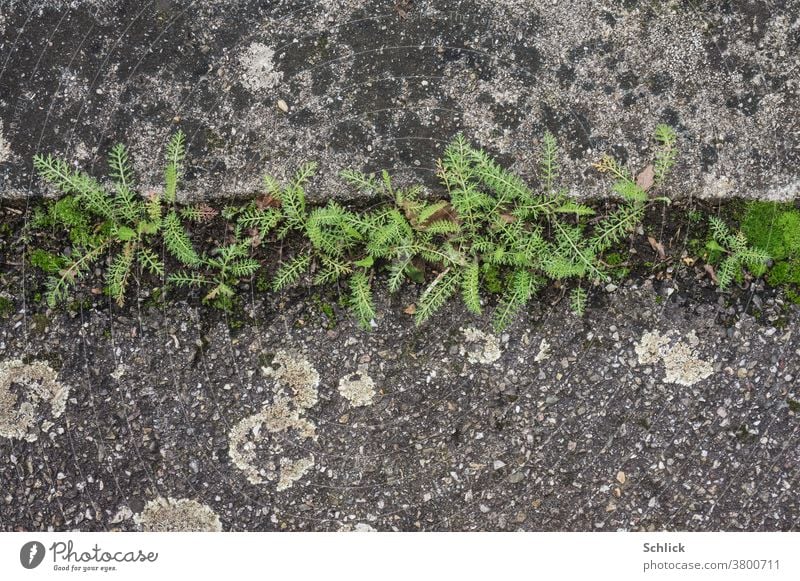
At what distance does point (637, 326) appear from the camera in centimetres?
279

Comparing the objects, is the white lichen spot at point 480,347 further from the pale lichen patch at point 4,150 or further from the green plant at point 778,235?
the pale lichen patch at point 4,150

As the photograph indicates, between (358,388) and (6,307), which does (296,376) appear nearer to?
(358,388)

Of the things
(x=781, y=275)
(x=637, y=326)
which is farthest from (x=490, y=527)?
(x=781, y=275)

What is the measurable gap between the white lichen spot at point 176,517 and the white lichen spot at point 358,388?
0.81 metres

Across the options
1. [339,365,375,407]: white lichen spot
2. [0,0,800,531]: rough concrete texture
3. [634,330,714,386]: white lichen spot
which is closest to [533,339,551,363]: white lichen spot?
[0,0,800,531]: rough concrete texture

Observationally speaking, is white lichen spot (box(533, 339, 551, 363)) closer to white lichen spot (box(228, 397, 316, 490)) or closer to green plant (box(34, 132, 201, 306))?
white lichen spot (box(228, 397, 316, 490))

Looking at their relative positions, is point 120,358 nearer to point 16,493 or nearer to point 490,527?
point 16,493

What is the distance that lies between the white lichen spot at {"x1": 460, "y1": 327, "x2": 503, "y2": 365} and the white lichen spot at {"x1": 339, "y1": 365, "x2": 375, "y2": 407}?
453 mm

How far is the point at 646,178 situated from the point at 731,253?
502 millimetres

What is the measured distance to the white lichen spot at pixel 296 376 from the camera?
2822 mm

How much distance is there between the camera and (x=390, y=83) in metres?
2.84

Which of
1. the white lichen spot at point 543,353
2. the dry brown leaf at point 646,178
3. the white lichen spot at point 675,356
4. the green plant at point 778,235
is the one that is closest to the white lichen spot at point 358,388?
the white lichen spot at point 543,353

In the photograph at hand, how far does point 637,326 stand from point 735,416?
592mm

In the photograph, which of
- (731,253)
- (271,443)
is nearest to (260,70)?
(271,443)
